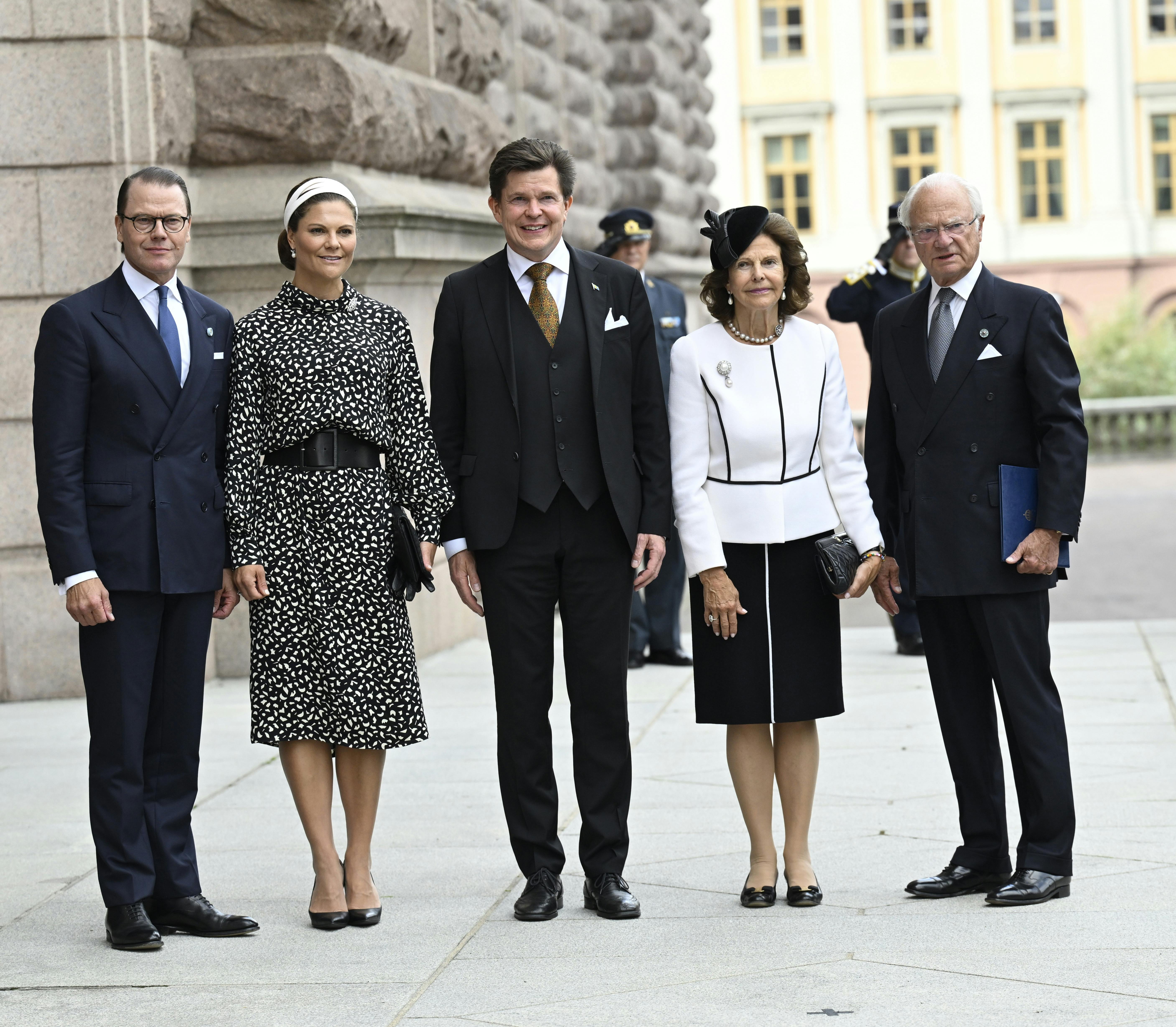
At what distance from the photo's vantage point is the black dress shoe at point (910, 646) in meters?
9.95

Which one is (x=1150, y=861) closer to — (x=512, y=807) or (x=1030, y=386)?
(x=1030, y=386)

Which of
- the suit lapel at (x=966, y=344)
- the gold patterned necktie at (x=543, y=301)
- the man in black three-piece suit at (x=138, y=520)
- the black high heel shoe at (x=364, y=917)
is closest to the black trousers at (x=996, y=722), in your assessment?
the suit lapel at (x=966, y=344)

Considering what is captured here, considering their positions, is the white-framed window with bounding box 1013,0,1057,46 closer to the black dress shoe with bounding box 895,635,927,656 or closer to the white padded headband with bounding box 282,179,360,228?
the black dress shoe with bounding box 895,635,927,656

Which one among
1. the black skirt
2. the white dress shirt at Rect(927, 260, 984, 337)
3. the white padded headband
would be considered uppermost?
the white padded headband

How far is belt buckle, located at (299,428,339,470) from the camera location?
16.6 ft

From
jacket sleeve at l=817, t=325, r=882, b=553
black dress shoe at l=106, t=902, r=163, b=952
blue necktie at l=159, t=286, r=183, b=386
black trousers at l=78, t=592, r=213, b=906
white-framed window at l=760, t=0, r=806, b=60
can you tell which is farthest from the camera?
white-framed window at l=760, t=0, r=806, b=60

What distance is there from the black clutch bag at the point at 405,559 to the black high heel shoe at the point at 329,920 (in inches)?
32.7

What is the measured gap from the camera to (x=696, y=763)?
23.7 ft

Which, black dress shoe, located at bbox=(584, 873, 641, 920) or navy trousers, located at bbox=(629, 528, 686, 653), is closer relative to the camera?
black dress shoe, located at bbox=(584, 873, 641, 920)

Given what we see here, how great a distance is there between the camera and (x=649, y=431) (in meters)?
5.26

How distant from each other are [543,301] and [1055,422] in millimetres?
1438

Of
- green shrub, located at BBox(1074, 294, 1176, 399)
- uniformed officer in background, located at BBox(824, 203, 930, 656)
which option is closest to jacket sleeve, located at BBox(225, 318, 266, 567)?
uniformed officer in background, located at BBox(824, 203, 930, 656)

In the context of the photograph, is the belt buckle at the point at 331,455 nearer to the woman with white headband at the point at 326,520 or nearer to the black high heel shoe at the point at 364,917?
the woman with white headband at the point at 326,520

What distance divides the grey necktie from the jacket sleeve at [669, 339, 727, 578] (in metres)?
0.66
